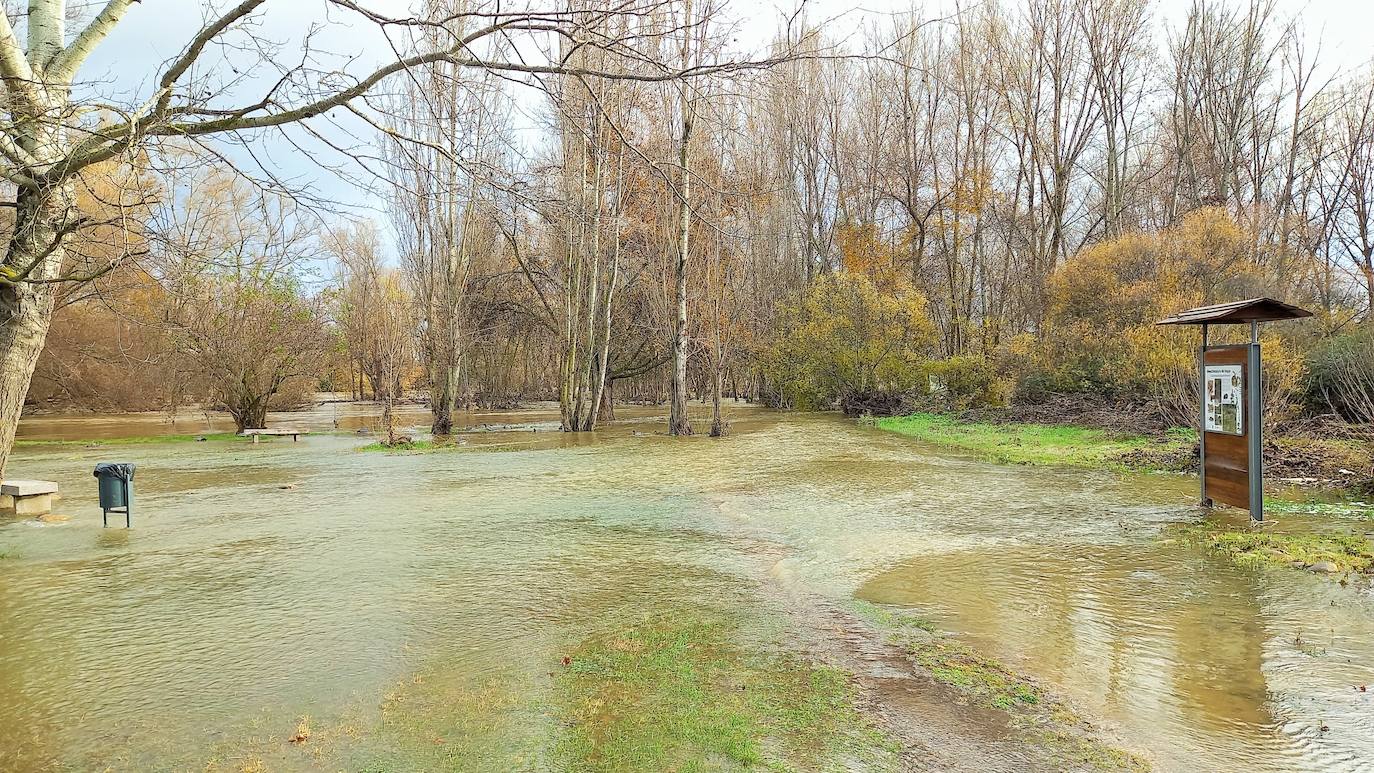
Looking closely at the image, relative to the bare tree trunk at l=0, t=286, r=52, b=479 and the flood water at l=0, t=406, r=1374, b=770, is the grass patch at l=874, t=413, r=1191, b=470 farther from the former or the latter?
the bare tree trunk at l=0, t=286, r=52, b=479

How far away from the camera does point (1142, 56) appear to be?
2553 cm

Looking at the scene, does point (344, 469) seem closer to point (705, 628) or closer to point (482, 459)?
point (482, 459)

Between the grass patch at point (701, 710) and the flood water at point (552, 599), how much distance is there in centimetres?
24

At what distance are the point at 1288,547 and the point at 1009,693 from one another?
4317 millimetres

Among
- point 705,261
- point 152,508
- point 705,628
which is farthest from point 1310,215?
point 152,508

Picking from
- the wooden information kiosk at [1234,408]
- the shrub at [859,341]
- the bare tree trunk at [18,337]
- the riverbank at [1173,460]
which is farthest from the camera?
the shrub at [859,341]

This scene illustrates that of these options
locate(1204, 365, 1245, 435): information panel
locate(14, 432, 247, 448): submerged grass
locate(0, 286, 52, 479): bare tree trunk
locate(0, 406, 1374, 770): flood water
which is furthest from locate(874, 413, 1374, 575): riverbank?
locate(14, 432, 247, 448): submerged grass

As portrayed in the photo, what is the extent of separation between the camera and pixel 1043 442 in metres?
15.2

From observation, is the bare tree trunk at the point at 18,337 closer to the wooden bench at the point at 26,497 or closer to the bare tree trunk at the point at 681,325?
the wooden bench at the point at 26,497

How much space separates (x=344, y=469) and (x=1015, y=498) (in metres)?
10.9

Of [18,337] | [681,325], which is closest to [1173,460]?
[681,325]

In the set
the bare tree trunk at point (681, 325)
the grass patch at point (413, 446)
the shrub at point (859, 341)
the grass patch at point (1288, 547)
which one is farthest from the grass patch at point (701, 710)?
the shrub at point (859, 341)

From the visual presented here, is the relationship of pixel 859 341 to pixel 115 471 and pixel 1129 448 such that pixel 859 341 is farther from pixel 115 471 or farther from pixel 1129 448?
Answer: pixel 115 471

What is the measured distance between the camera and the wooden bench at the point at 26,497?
29.1 ft
